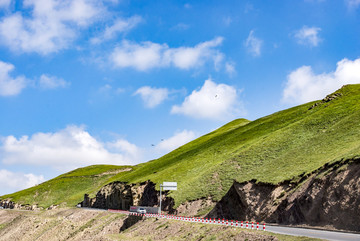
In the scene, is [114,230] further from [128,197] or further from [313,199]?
[313,199]

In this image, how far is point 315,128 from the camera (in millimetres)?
73562

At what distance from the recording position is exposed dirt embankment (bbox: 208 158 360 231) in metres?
32.1

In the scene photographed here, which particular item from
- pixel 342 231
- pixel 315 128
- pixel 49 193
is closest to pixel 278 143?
pixel 315 128

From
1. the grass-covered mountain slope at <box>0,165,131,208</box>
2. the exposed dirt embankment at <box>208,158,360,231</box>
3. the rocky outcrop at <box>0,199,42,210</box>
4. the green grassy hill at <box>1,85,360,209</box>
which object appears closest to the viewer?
the exposed dirt embankment at <box>208,158,360,231</box>

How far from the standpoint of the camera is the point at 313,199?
36500 mm

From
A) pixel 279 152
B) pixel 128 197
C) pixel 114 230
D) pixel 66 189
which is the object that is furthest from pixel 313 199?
pixel 66 189

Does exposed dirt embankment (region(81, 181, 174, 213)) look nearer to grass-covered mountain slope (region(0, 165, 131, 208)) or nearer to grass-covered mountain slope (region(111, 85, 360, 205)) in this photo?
grass-covered mountain slope (region(111, 85, 360, 205))

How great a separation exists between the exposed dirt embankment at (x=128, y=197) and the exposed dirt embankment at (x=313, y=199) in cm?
2368

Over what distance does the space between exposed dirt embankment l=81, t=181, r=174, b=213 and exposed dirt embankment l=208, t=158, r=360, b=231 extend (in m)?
23.7

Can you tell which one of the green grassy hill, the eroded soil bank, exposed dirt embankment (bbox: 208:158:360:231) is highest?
the green grassy hill

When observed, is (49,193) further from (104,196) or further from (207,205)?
(207,205)

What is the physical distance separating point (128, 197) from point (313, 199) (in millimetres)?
67938

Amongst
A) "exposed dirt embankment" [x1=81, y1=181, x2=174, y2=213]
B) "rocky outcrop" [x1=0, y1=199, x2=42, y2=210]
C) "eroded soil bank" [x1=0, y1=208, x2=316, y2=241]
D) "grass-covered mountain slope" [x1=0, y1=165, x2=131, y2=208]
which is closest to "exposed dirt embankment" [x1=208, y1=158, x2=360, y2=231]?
"eroded soil bank" [x1=0, y1=208, x2=316, y2=241]

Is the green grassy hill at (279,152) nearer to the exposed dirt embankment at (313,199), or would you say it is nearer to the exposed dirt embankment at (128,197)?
the exposed dirt embankment at (313,199)
